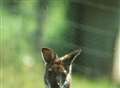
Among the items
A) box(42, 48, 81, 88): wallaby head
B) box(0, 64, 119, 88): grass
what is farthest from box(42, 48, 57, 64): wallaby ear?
box(0, 64, 119, 88): grass

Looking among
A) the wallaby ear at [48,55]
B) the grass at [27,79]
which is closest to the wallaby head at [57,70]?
the wallaby ear at [48,55]

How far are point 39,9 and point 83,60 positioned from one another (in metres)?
0.88

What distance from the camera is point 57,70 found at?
529cm

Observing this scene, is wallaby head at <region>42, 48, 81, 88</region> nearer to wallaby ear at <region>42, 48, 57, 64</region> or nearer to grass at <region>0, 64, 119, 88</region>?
wallaby ear at <region>42, 48, 57, 64</region>

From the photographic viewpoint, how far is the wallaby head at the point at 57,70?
525 cm

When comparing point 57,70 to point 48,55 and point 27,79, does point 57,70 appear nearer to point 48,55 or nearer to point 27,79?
point 48,55

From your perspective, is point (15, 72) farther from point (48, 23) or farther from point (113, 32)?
point (113, 32)

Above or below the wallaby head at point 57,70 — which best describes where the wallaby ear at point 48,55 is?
above

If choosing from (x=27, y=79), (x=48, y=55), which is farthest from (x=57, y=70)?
(x=27, y=79)

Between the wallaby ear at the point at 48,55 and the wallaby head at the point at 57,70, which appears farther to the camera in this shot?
the wallaby ear at the point at 48,55

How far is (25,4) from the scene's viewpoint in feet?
32.7

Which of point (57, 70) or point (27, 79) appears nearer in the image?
point (57, 70)

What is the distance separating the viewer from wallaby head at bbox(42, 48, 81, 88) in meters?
5.25

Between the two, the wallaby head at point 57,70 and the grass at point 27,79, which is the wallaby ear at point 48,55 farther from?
the grass at point 27,79
